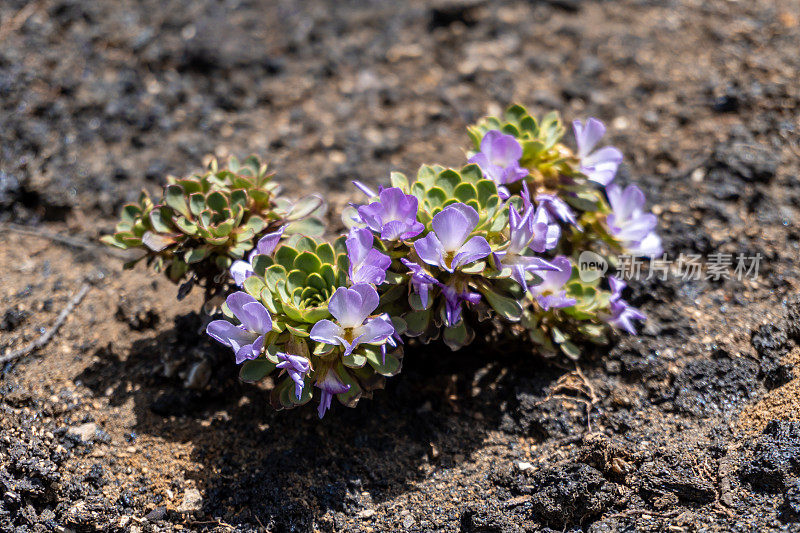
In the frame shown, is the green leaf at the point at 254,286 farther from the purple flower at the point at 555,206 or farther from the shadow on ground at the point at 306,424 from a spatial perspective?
the purple flower at the point at 555,206

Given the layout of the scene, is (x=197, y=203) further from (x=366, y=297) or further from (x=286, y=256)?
(x=366, y=297)

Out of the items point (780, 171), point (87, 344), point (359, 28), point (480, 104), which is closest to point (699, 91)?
point (780, 171)

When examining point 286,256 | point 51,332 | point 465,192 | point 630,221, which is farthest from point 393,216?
point 51,332

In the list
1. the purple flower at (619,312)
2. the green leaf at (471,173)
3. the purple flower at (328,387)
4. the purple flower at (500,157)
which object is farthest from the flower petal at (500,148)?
the purple flower at (328,387)

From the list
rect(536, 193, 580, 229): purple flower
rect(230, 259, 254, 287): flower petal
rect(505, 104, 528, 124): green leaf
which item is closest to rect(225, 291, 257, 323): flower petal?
rect(230, 259, 254, 287): flower petal

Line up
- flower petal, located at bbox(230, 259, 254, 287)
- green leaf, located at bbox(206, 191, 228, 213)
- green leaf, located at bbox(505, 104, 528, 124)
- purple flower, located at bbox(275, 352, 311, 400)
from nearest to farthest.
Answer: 1. purple flower, located at bbox(275, 352, 311, 400)
2. flower petal, located at bbox(230, 259, 254, 287)
3. green leaf, located at bbox(206, 191, 228, 213)
4. green leaf, located at bbox(505, 104, 528, 124)

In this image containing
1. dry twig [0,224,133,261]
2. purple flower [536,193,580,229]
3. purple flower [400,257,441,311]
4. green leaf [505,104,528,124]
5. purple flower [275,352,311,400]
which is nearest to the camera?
purple flower [275,352,311,400]

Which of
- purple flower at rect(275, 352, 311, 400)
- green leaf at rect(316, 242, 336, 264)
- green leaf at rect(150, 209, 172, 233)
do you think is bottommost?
purple flower at rect(275, 352, 311, 400)

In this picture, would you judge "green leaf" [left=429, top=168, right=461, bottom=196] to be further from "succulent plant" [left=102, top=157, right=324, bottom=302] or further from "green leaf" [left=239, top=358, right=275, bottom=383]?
"green leaf" [left=239, top=358, right=275, bottom=383]
